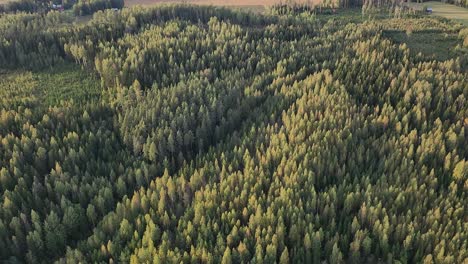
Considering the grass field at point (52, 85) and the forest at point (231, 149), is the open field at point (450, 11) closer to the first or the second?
the forest at point (231, 149)

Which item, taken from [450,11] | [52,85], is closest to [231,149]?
[52,85]

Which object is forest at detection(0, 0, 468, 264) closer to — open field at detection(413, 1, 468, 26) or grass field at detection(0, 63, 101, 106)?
grass field at detection(0, 63, 101, 106)

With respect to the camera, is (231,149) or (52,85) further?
(52,85)

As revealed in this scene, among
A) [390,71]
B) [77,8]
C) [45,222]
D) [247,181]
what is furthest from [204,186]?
[77,8]

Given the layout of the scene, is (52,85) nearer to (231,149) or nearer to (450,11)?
(231,149)

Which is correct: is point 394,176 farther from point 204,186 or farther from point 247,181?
point 204,186

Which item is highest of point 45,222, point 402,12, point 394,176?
point 402,12

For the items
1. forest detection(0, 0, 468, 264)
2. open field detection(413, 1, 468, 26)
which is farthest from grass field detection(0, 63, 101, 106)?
open field detection(413, 1, 468, 26)
